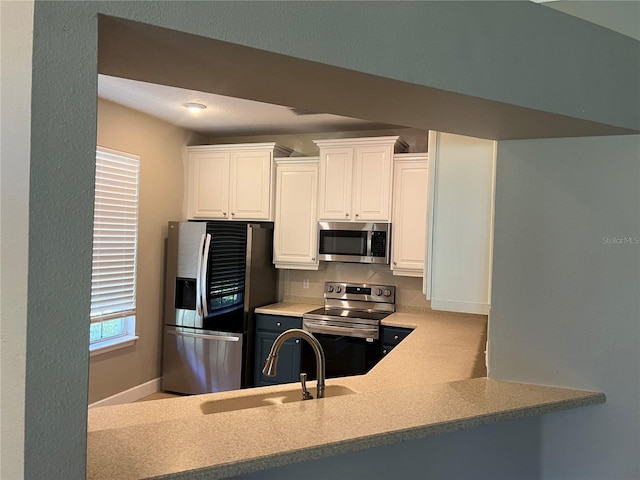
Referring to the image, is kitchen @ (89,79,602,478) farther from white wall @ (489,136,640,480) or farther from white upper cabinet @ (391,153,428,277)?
white upper cabinet @ (391,153,428,277)

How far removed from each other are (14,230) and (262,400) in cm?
128

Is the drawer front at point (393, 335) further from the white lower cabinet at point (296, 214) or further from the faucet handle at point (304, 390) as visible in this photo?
the faucet handle at point (304, 390)

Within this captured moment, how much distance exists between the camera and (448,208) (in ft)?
6.39

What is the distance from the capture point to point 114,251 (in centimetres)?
394

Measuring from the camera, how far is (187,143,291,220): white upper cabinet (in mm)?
4391

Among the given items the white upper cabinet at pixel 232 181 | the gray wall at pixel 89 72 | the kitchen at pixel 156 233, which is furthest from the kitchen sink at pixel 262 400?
the white upper cabinet at pixel 232 181

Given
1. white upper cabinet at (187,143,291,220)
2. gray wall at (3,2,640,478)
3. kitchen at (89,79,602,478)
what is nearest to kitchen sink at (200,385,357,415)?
kitchen at (89,79,602,478)

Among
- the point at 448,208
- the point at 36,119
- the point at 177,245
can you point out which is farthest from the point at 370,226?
the point at 36,119

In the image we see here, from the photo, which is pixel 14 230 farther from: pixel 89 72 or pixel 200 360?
pixel 200 360

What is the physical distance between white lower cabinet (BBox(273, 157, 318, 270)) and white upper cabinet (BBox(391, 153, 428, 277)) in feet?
2.38

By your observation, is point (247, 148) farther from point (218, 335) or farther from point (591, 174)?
point (591, 174)

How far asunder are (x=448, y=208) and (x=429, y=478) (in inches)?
39.1

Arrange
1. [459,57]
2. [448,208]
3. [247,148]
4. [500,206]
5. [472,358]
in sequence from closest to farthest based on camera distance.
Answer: [459,57]
[500,206]
[448,208]
[472,358]
[247,148]

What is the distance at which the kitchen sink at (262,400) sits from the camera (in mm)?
1769
